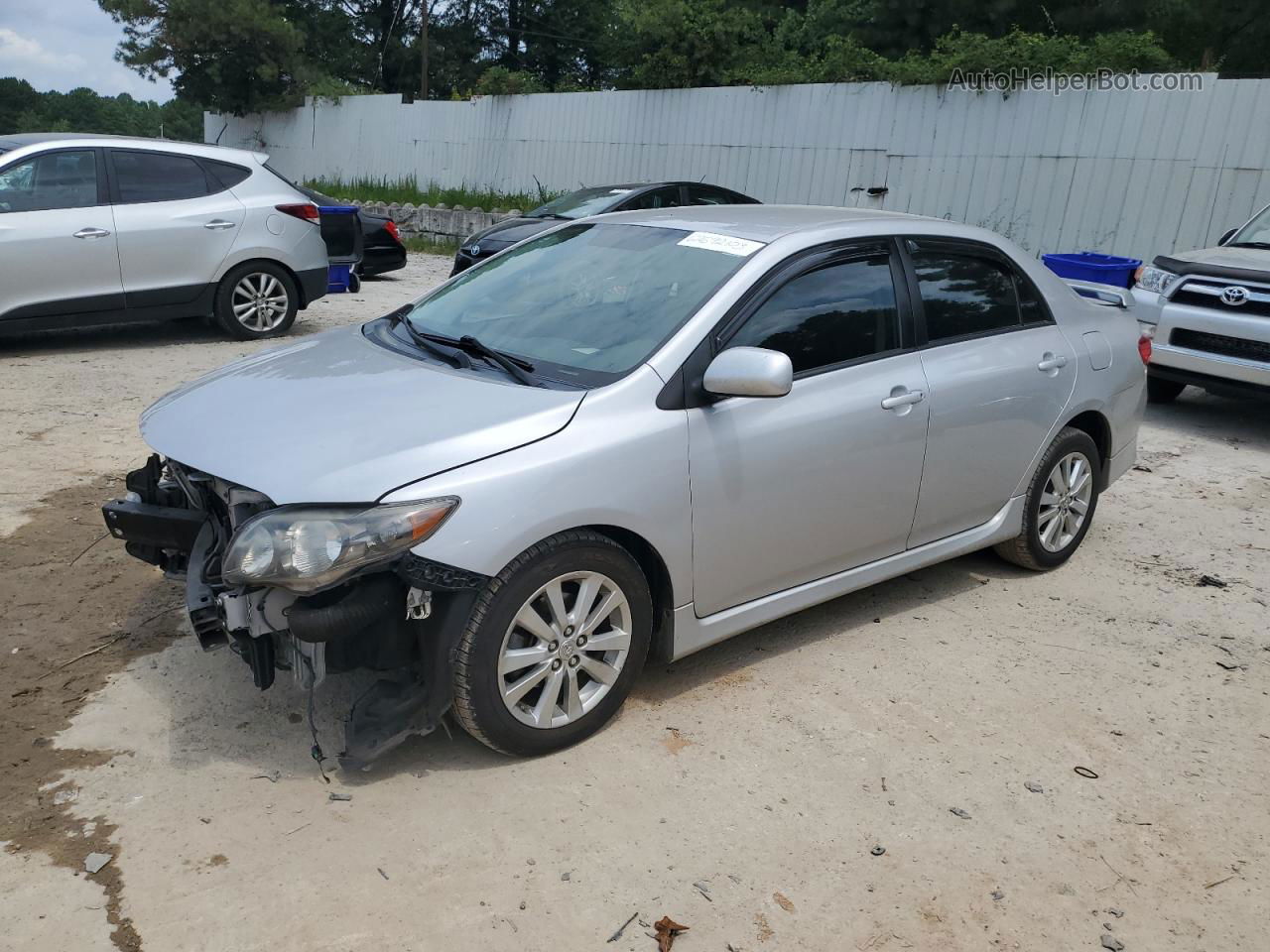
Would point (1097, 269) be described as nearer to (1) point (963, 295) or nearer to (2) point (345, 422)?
(1) point (963, 295)

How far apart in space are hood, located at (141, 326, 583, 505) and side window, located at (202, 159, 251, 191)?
5.95 m

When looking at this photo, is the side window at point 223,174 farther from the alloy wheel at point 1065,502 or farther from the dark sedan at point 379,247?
the alloy wheel at point 1065,502

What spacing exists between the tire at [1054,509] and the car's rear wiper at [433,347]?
8.72 feet

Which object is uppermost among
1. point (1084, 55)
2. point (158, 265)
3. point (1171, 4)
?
point (1171, 4)

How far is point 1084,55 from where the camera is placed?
1264 cm

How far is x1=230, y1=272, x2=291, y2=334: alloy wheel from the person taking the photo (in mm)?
9602

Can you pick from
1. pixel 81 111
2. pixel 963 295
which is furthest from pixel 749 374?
pixel 81 111

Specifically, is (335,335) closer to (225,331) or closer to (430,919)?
(430,919)

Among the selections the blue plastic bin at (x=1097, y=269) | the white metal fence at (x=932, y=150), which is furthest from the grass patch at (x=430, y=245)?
the blue plastic bin at (x=1097, y=269)

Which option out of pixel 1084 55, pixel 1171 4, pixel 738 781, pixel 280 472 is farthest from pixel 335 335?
pixel 1171 4

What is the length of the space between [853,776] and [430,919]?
142 centimetres

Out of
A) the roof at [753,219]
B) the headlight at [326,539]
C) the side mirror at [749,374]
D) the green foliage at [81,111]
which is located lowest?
the green foliage at [81,111]

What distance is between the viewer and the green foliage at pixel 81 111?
6200 centimetres

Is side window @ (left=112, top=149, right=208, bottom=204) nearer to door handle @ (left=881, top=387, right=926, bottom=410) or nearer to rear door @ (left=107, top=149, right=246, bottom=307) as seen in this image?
rear door @ (left=107, top=149, right=246, bottom=307)
